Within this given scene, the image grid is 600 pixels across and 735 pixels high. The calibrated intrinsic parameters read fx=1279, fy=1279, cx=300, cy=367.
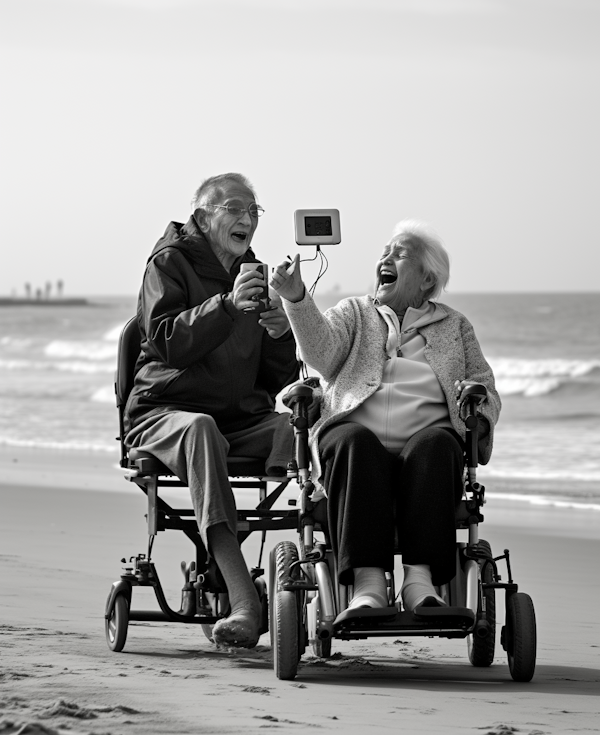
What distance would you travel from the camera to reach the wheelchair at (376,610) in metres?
3.31

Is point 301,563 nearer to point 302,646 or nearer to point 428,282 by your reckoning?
point 302,646

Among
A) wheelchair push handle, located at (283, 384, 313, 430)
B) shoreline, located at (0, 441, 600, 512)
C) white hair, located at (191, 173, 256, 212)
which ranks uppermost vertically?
white hair, located at (191, 173, 256, 212)

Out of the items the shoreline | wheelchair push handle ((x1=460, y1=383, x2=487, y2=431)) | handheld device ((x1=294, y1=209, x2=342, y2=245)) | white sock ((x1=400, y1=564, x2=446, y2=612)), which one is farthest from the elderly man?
the shoreline

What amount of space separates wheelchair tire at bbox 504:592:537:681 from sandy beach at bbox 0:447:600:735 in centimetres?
5

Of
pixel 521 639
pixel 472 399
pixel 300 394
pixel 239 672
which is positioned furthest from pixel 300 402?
pixel 521 639

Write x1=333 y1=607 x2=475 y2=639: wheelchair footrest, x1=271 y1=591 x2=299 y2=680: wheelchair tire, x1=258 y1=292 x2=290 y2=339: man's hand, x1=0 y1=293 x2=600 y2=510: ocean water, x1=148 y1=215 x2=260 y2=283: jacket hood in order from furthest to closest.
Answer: x1=0 y1=293 x2=600 y2=510: ocean water, x1=148 y1=215 x2=260 y2=283: jacket hood, x1=258 y1=292 x2=290 y2=339: man's hand, x1=271 y1=591 x2=299 y2=680: wheelchair tire, x1=333 y1=607 x2=475 y2=639: wheelchair footrest

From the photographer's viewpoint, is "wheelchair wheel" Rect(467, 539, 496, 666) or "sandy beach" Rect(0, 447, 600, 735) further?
"wheelchair wheel" Rect(467, 539, 496, 666)

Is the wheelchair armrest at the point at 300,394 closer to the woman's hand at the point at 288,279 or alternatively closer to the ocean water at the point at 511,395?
the woman's hand at the point at 288,279

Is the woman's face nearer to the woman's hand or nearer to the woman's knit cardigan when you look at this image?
the woman's knit cardigan

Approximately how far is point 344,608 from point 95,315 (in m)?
49.6

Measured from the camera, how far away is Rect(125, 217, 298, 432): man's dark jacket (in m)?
3.75

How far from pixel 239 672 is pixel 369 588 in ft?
1.49

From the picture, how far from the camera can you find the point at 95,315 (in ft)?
171

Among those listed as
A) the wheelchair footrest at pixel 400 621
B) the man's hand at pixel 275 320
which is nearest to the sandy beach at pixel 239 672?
the wheelchair footrest at pixel 400 621
